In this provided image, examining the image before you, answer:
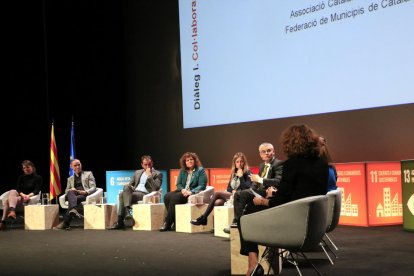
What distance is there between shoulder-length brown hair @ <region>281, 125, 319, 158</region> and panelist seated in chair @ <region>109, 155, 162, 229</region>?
459 cm

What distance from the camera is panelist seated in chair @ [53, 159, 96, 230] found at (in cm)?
810

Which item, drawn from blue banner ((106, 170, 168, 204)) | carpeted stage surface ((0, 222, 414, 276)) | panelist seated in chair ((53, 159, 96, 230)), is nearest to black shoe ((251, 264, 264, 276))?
carpeted stage surface ((0, 222, 414, 276))

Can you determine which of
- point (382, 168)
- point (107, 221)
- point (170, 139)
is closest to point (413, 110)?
point (382, 168)

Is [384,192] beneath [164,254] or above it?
above

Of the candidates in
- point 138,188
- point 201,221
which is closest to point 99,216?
point 138,188

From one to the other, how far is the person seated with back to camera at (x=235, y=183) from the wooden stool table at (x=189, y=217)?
0.10 meters

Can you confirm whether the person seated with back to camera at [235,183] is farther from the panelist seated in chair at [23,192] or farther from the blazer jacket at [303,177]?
the blazer jacket at [303,177]

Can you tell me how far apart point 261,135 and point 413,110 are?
2.60 meters

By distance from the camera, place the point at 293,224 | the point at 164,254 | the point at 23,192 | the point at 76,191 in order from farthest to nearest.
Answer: the point at 23,192 → the point at 76,191 → the point at 164,254 → the point at 293,224

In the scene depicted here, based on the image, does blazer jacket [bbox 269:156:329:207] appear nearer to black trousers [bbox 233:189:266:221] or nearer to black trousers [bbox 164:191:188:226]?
black trousers [bbox 233:189:266:221]

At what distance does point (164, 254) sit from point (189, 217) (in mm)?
1899

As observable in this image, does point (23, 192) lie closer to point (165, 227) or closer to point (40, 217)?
point (40, 217)

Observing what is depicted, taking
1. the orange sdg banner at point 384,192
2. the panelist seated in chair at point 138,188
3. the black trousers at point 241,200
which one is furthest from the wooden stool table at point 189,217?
the orange sdg banner at point 384,192

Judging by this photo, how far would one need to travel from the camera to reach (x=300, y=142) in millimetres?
3455
